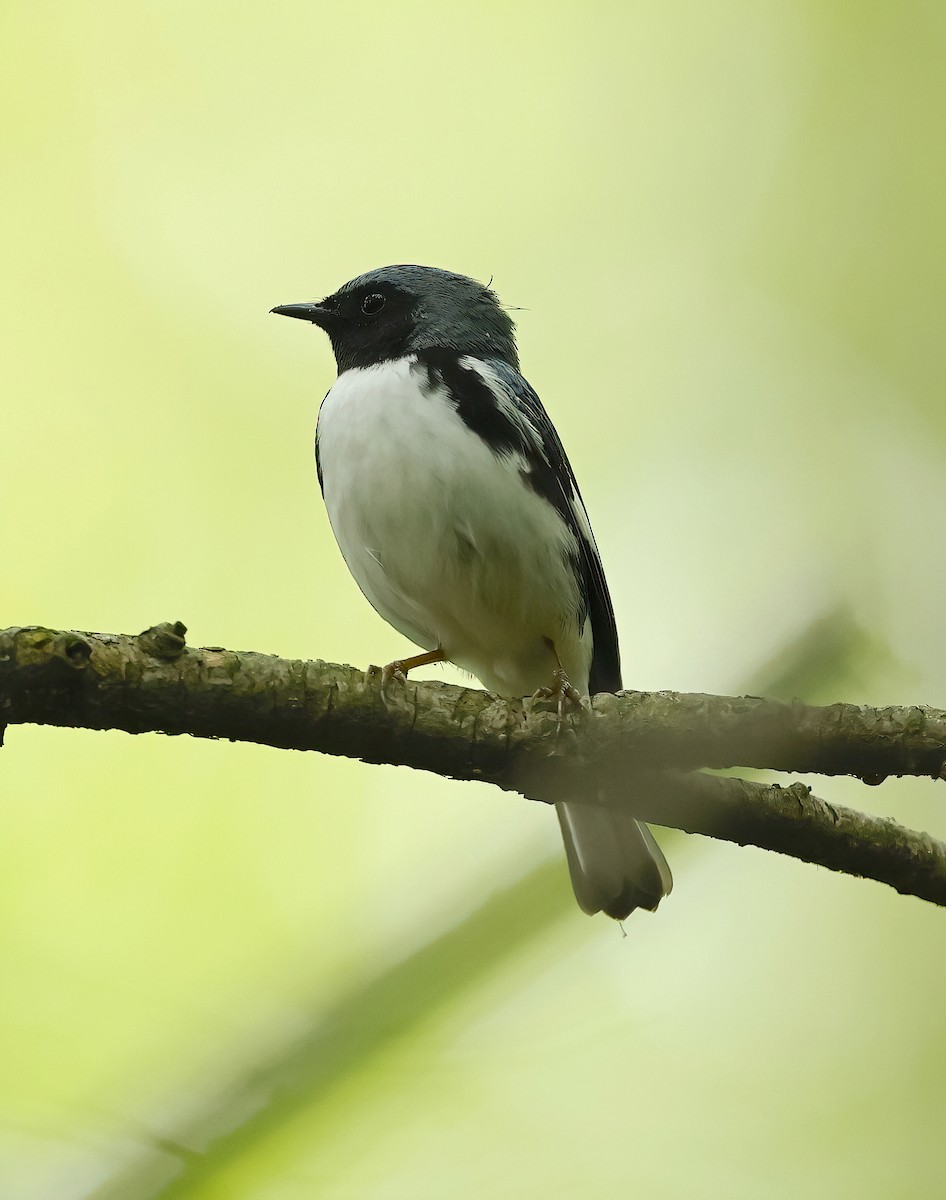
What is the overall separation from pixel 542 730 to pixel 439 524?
1506 mm

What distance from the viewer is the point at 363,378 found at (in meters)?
5.06

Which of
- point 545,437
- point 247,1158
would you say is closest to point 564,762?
point 247,1158

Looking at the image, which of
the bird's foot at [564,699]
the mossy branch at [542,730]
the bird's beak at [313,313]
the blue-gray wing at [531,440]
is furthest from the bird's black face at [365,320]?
the mossy branch at [542,730]

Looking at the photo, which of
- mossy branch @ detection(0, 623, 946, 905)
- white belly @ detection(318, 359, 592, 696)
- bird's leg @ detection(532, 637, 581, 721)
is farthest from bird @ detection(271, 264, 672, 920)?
mossy branch @ detection(0, 623, 946, 905)

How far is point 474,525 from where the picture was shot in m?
4.66

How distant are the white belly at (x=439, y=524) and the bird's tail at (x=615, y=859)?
2.38ft

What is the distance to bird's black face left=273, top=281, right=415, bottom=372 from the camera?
5422 millimetres

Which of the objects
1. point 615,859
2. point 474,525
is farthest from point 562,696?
point 615,859

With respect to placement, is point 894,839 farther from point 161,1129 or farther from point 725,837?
point 161,1129

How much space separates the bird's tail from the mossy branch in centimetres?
133

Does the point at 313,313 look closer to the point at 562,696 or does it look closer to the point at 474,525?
the point at 474,525

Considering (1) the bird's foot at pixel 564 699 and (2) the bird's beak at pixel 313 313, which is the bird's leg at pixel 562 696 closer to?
(1) the bird's foot at pixel 564 699

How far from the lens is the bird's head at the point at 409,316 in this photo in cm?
541

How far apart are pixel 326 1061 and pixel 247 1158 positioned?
299mm
